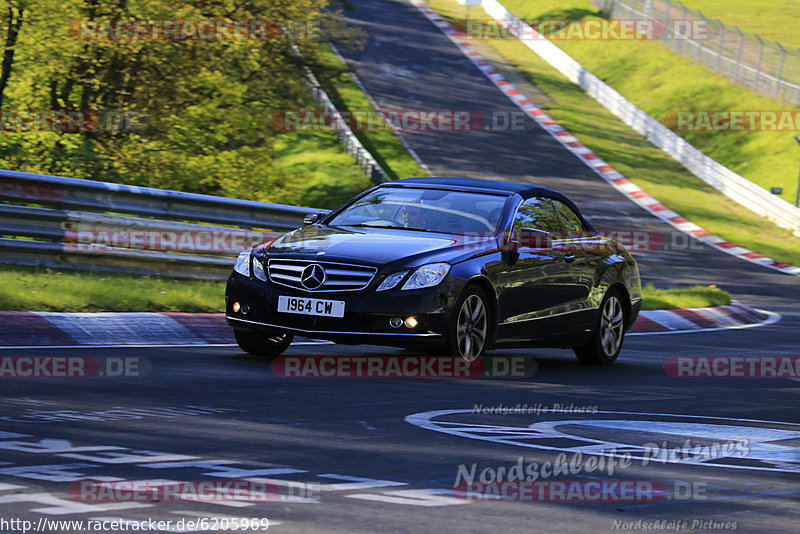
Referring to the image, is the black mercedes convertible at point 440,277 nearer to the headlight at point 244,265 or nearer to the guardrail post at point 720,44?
the headlight at point 244,265

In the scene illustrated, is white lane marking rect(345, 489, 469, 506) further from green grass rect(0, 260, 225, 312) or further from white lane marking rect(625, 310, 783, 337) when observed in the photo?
Answer: white lane marking rect(625, 310, 783, 337)

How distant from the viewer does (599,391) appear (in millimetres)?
9227

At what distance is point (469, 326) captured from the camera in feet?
31.8

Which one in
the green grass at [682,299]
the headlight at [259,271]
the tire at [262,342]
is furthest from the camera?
the green grass at [682,299]

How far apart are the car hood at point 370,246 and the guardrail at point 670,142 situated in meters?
26.0

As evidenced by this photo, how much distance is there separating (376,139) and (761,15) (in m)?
43.9

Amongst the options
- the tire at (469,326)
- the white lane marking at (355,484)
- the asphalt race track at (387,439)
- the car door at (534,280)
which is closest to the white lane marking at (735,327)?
the asphalt race track at (387,439)

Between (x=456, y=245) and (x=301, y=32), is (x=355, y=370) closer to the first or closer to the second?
(x=456, y=245)

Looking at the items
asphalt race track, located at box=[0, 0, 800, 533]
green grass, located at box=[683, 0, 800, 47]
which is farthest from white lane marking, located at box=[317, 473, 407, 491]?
green grass, located at box=[683, 0, 800, 47]

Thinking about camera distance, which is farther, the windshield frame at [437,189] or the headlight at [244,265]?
the windshield frame at [437,189]

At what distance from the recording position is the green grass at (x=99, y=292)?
1095 centimetres

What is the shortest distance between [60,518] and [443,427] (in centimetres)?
299

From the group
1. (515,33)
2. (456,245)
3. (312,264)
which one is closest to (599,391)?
(456,245)

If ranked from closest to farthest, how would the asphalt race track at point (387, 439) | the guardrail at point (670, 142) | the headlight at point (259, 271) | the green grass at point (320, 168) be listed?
the asphalt race track at point (387, 439)
the headlight at point (259, 271)
the green grass at point (320, 168)
the guardrail at point (670, 142)
